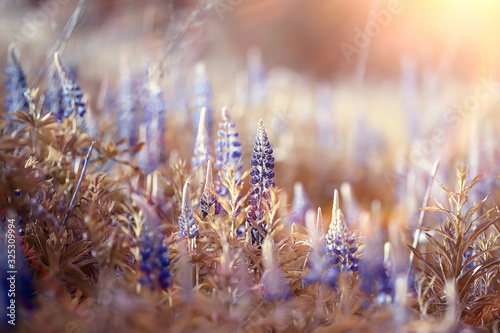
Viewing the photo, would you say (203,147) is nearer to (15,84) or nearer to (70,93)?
(70,93)

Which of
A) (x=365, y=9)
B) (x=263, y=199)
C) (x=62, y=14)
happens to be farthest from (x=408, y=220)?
(x=365, y=9)

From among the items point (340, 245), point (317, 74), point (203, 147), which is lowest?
point (340, 245)

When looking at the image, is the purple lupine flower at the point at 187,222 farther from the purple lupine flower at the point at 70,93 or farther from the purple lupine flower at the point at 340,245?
the purple lupine flower at the point at 70,93

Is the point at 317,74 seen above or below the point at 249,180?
above

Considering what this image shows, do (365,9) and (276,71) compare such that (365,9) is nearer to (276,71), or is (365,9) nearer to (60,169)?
(276,71)

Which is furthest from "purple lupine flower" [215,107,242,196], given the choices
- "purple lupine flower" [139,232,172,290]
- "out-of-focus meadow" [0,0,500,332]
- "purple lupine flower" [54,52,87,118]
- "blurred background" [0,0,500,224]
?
"purple lupine flower" [139,232,172,290]

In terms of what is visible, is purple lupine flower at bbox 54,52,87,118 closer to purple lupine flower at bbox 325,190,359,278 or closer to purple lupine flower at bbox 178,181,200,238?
purple lupine flower at bbox 178,181,200,238

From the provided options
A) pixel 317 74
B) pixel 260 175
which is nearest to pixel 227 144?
pixel 260 175
